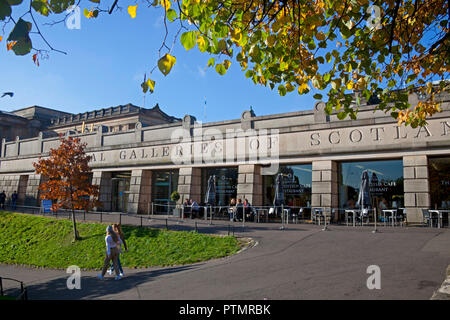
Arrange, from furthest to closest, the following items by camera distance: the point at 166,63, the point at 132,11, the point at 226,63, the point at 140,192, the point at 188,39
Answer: the point at 140,192
the point at 226,63
the point at 132,11
the point at 166,63
the point at 188,39

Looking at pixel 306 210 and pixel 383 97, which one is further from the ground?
pixel 383 97

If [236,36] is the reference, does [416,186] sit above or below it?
below

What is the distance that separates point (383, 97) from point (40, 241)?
20177 millimetres

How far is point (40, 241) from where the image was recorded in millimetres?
20594

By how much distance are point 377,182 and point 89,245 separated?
15.2 metres

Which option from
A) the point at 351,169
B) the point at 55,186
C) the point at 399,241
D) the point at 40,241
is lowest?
the point at 40,241

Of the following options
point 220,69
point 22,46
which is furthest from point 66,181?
point 22,46

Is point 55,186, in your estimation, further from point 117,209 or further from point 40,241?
point 117,209

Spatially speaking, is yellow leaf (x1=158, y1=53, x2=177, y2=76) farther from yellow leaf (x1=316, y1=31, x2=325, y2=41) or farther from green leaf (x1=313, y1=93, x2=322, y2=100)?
green leaf (x1=313, y1=93, x2=322, y2=100)

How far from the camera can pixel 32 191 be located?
1393 inches

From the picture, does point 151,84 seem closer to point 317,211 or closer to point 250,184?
point 317,211

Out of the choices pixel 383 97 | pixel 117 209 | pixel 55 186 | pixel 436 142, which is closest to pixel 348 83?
pixel 383 97

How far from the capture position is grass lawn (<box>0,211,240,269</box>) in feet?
44.5

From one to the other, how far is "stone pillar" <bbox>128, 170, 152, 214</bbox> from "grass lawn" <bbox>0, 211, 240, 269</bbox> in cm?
536
